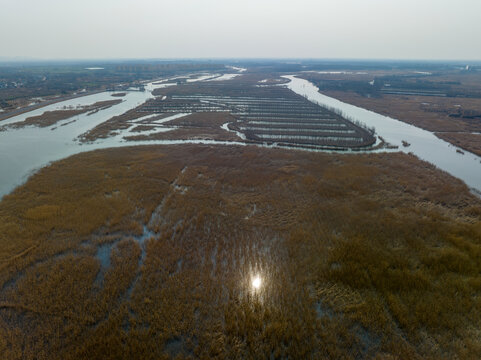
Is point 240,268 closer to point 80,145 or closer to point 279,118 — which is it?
point 80,145

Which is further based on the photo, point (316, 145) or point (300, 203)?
point (316, 145)

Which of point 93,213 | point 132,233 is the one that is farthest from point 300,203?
point 93,213

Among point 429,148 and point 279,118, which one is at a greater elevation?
point 279,118

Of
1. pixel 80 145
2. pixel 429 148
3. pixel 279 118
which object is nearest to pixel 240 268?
pixel 80 145

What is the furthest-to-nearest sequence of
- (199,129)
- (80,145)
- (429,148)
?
(199,129) → (80,145) → (429,148)

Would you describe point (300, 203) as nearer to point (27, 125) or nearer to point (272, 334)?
point (272, 334)

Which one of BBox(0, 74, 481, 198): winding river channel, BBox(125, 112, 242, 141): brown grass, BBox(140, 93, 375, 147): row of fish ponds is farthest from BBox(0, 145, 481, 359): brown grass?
BBox(125, 112, 242, 141): brown grass

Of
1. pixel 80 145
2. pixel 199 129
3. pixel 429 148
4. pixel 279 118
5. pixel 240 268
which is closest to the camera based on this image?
pixel 240 268

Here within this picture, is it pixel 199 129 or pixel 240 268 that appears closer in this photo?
pixel 240 268

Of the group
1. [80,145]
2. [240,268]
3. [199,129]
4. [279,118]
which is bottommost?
[240,268]
